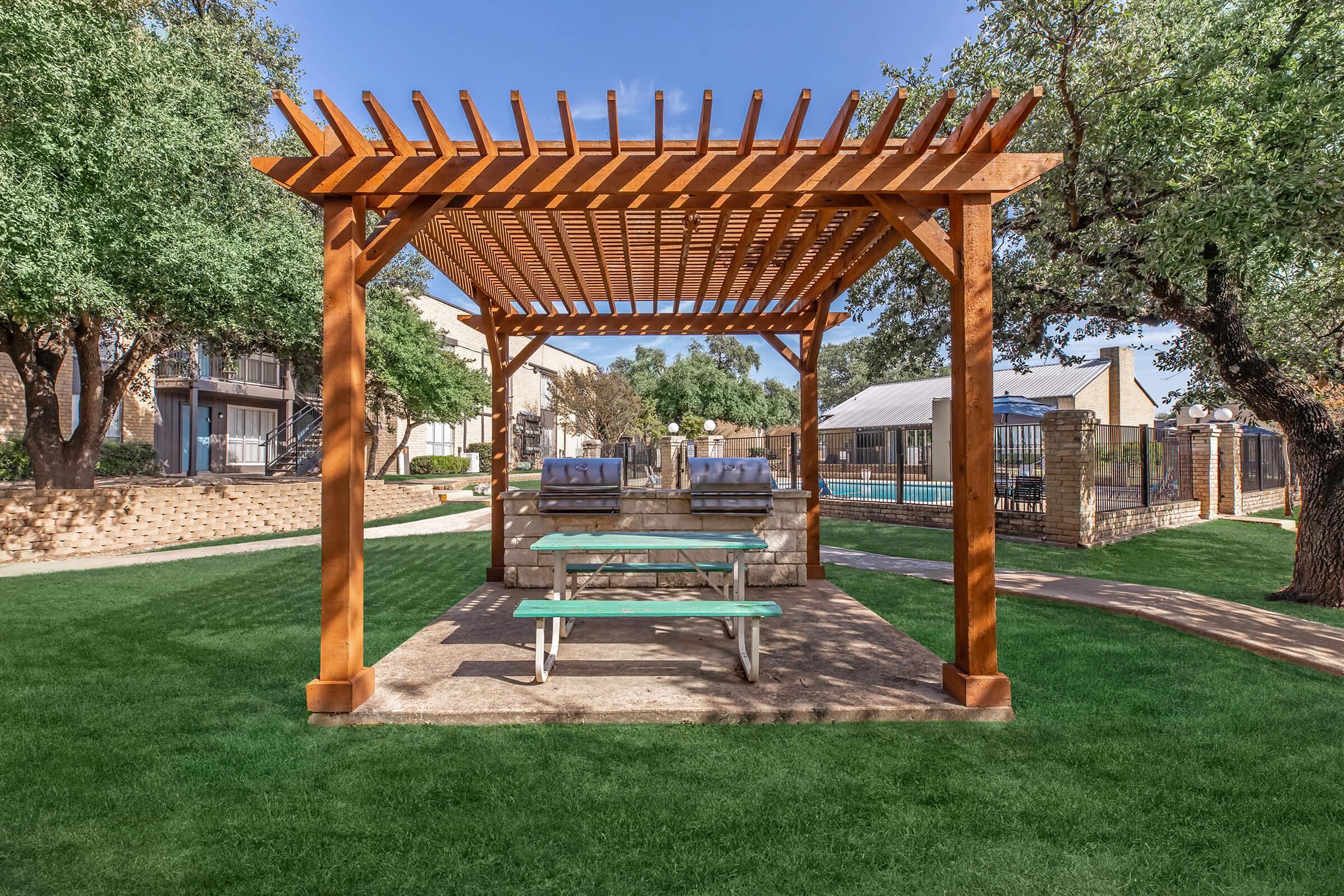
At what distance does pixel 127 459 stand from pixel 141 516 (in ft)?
29.2

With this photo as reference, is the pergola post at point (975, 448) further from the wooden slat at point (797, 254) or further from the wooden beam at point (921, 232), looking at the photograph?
the wooden slat at point (797, 254)

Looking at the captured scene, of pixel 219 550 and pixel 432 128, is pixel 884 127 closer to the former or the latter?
pixel 432 128

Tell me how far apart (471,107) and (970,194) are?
2.77 metres

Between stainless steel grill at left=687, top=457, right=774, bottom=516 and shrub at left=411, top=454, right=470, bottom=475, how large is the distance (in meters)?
22.8

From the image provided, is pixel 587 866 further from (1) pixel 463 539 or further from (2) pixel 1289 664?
(1) pixel 463 539

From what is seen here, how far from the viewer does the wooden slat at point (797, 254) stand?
4.94 m

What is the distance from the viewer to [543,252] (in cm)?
572

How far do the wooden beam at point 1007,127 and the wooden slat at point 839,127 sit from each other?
0.76 metres

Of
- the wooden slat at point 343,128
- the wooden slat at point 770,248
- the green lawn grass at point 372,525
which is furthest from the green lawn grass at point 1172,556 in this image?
the green lawn grass at point 372,525

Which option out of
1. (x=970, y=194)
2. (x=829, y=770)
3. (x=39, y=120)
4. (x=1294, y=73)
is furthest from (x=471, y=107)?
(x=1294, y=73)

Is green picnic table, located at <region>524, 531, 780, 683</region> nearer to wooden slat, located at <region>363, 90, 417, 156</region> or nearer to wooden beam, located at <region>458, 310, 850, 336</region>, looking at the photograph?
wooden slat, located at <region>363, 90, 417, 156</region>

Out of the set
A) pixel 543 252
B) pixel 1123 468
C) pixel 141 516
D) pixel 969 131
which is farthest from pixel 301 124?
pixel 1123 468

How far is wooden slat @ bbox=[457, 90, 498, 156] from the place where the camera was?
3287mm

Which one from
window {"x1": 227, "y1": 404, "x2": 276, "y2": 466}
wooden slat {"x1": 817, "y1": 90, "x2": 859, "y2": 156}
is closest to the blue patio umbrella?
wooden slat {"x1": 817, "y1": 90, "x2": 859, "y2": 156}
